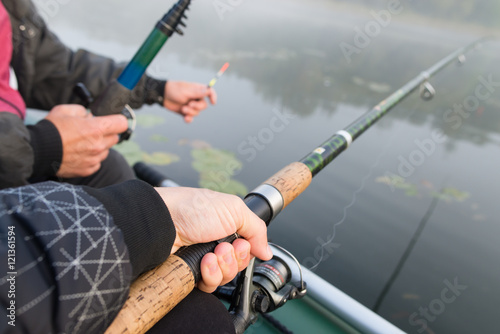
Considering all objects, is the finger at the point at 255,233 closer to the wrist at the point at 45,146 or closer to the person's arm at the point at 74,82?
the wrist at the point at 45,146

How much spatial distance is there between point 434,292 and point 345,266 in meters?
0.34

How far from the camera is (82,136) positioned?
944mm

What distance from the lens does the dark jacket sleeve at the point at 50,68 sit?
3.49 ft

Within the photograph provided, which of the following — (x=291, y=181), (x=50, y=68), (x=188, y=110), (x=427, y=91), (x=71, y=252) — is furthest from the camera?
(x=427, y=91)

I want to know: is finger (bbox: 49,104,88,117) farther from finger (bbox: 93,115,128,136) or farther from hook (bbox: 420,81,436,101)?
hook (bbox: 420,81,436,101)

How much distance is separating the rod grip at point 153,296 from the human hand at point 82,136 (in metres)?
0.60

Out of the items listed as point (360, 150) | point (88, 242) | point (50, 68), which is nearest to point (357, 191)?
point (360, 150)

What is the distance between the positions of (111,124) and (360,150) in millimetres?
1679

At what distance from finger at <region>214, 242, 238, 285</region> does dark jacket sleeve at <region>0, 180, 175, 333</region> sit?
94 millimetres

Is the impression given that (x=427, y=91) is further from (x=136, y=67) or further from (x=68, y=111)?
(x=68, y=111)

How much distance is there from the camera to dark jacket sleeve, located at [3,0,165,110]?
1.06 metres

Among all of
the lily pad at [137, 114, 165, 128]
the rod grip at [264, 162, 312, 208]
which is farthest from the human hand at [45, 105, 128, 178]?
the lily pad at [137, 114, 165, 128]

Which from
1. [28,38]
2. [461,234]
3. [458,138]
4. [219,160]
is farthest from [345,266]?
[458,138]

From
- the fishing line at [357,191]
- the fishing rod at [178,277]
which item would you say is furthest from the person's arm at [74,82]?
the fishing line at [357,191]
